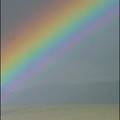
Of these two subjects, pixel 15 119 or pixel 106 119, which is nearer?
pixel 106 119

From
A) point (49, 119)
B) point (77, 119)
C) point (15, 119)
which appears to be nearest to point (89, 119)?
point (77, 119)

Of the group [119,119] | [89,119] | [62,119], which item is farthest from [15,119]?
[119,119]

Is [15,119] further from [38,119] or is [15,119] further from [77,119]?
[77,119]

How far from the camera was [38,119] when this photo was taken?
4059cm

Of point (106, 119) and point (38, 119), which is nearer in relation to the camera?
point (106, 119)

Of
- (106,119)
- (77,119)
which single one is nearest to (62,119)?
(77,119)

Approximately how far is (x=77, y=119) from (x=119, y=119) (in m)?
5.08

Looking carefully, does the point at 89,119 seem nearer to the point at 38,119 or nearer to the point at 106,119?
the point at 106,119

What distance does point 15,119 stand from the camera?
135 feet

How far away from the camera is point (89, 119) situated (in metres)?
38.5

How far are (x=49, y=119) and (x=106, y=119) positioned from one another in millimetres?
7173

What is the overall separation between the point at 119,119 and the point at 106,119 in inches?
56.0

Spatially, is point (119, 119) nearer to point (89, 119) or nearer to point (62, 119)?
point (89, 119)

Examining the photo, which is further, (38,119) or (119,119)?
(38,119)
